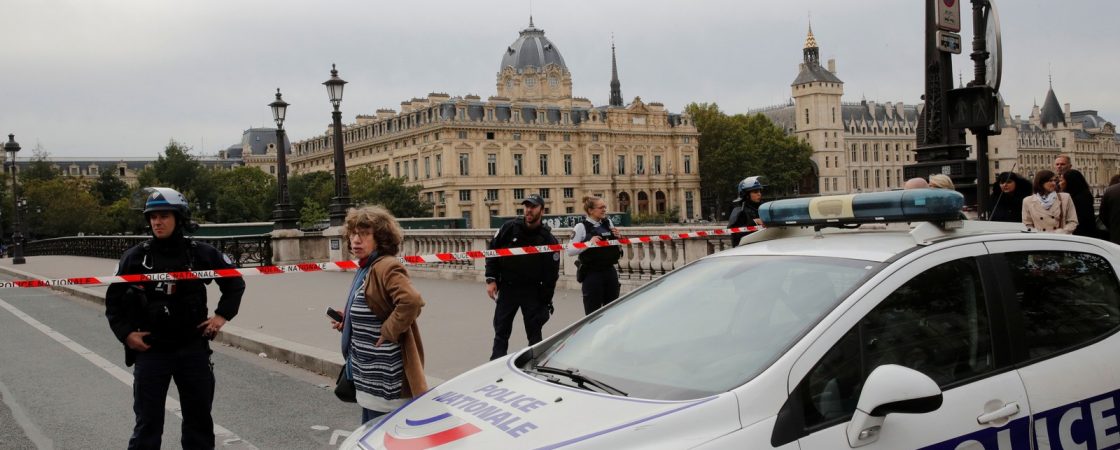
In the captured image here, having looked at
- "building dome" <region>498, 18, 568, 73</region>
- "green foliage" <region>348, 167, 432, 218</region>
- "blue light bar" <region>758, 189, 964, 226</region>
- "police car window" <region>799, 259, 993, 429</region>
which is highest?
"building dome" <region>498, 18, 568, 73</region>

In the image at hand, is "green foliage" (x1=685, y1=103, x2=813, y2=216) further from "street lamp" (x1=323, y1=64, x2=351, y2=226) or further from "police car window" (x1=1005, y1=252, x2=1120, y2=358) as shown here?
"police car window" (x1=1005, y1=252, x2=1120, y2=358)

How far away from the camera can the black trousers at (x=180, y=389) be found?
490 centimetres

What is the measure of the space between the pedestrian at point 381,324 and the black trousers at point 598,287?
145 inches

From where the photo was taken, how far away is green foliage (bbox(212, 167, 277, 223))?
8644 cm

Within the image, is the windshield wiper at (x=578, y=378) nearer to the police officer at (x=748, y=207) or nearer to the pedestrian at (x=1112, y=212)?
the police officer at (x=748, y=207)

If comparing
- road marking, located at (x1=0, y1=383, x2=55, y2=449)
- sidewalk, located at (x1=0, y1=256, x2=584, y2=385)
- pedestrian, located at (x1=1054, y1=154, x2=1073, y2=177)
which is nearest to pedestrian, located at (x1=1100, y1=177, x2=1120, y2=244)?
pedestrian, located at (x1=1054, y1=154, x2=1073, y2=177)

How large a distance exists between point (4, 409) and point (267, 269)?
2501mm

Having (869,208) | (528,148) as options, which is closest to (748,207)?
(869,208)

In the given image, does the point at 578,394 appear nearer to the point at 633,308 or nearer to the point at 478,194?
the point at 633,308

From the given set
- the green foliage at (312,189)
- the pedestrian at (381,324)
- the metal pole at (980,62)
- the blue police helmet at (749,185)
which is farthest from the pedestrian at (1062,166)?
the green foliage at (312,189)

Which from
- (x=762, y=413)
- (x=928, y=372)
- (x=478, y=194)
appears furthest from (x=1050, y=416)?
(x=478, y=194)

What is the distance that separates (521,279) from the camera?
7.95 meters

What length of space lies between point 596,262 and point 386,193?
8090 cm

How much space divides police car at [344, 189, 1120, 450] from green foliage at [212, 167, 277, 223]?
87.4 metres
